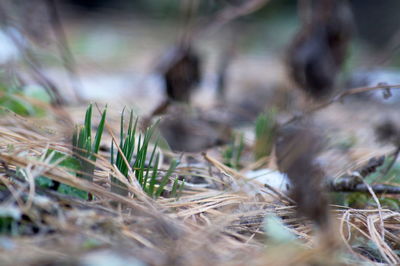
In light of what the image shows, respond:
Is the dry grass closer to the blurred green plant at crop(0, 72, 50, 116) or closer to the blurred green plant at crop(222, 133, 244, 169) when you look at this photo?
the blurred green plant at crop(222, 133, 244, 169)

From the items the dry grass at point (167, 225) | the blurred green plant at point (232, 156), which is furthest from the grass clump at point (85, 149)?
the blurred green plant at point (232, 156)

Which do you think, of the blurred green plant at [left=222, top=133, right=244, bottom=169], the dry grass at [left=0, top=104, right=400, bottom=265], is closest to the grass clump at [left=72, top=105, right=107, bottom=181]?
the dry grass at [left=0, top=104, right=400, bottom=265]

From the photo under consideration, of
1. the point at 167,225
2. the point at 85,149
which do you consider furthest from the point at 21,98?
the point at 167,225

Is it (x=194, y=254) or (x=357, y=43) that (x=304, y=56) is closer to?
(x=194, y=254)

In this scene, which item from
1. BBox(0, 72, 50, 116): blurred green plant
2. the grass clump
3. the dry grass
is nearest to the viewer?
the dry grass

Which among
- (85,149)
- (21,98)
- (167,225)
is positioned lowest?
(167,225)

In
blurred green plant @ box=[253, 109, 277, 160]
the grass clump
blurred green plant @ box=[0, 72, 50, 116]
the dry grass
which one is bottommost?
the dry grass

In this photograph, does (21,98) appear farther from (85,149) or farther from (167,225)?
(167,225)

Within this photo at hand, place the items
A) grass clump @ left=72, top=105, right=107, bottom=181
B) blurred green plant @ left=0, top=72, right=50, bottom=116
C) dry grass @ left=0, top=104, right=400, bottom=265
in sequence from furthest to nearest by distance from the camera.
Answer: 1. blurred green plant @ left=0, top=72, right=50, bottom=116
2. grass clump @ left=72, top=105, right=107, bottom=181
3. dry grass @ left=0, top=104, right=400, bottom=265

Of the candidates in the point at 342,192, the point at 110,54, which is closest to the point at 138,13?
the point at 110,54
